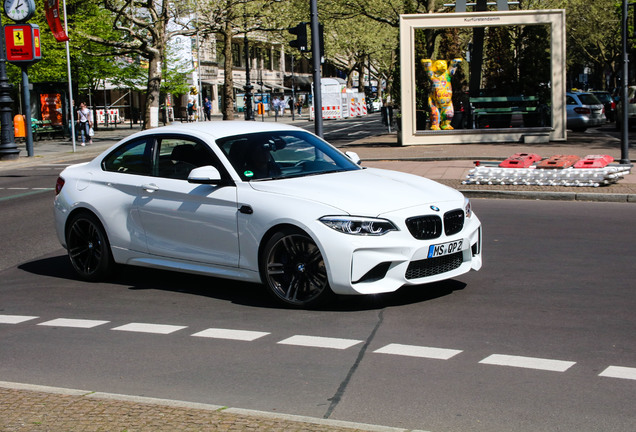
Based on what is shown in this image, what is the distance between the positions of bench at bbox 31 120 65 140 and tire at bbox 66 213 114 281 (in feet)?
112

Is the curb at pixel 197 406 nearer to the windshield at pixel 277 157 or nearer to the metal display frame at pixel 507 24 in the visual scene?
the windshield at pixel 277 157

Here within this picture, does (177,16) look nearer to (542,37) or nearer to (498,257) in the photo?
(542,37)

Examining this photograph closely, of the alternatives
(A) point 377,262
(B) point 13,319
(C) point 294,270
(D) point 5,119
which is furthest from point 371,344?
(D) point 5,119

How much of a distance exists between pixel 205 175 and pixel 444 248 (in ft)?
6.96

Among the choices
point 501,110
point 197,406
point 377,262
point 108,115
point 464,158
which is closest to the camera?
point 197,406

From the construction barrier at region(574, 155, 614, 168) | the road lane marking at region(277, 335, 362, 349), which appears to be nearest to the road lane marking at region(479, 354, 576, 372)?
the road lane marking at region(277, 335, 362, 349)

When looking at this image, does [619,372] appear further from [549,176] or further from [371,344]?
[549,176]

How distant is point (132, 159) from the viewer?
898cm

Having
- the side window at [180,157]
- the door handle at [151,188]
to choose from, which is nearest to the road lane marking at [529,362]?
the side window at [180,157]

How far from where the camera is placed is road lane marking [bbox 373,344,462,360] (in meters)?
6.00

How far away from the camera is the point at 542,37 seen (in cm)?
2622

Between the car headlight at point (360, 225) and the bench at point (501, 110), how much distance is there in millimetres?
20142

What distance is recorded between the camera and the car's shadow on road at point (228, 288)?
7695 millimetres

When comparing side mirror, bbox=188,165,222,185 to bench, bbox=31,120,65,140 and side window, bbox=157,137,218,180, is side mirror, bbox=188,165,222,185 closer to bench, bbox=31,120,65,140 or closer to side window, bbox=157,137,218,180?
side window, bbox=157,137,218,180
